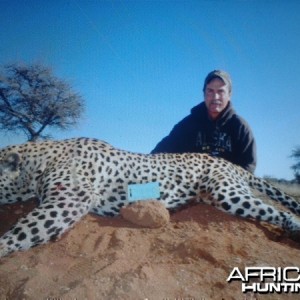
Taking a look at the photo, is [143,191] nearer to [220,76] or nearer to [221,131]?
[221,131]

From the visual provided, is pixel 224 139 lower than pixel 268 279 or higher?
higher

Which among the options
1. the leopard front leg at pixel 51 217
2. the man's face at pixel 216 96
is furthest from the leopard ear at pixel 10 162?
the man's face at pixel 216 96

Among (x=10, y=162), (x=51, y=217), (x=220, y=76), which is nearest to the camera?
(x=51, y=217)

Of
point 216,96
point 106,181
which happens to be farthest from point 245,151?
point 106,181

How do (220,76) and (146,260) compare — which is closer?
(146,260)

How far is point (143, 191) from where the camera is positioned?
2.43 meters

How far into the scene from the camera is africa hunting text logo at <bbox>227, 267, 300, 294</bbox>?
144cm

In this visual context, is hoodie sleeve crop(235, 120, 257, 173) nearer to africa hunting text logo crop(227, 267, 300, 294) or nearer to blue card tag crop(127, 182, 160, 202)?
Result: blue card tag crop(127, 182, 160, 202)

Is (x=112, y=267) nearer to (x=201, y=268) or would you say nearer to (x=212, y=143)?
(x=201, y=268)

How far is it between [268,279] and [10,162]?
183 centimetres

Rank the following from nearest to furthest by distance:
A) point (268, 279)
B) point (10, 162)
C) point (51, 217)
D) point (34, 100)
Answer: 1. point (268, 279)
2. point (51, 217)
3. point (10, 162)
4. point (34, 100)

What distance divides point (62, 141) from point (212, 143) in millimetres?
1633

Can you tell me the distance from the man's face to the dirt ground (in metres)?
1.62

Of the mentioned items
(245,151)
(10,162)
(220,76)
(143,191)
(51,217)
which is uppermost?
(220,76)
